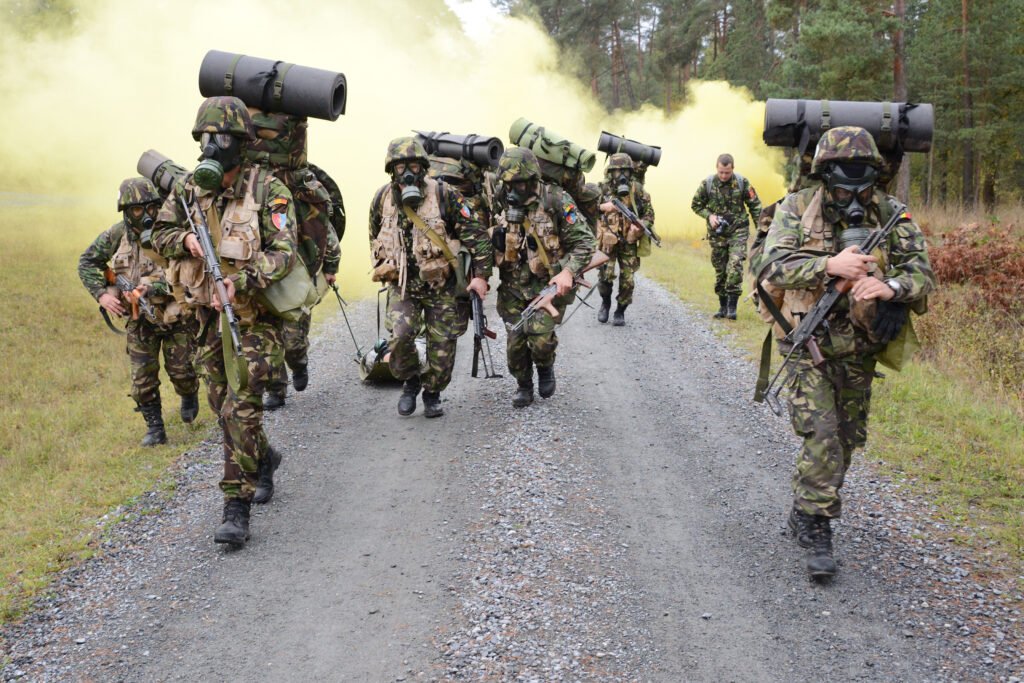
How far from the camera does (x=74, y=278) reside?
49.7 feet

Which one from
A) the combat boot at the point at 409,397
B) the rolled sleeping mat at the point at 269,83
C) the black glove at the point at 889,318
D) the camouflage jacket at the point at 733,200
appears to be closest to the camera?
the black glove at the point at 889,318

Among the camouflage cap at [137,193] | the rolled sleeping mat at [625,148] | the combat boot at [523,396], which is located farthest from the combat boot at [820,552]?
the rolled sleeping mat at [625,148]

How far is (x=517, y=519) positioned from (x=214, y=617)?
1.94m

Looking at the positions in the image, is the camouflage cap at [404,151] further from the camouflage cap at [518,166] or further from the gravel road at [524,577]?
the gravel road at [524,577]

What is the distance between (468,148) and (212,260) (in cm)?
464

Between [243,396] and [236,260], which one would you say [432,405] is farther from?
[236,260]

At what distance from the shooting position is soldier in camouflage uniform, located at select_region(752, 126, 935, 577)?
15.1ft

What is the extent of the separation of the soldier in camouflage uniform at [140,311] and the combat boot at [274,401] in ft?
2.94

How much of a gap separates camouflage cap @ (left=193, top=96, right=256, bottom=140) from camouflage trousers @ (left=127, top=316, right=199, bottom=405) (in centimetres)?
277

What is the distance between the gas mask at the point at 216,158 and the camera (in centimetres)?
498

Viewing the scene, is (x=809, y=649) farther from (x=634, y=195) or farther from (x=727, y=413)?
(x=634, y=195)

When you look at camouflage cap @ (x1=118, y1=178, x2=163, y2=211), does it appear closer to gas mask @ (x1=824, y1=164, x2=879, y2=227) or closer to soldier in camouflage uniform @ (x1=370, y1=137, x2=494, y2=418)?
soldier in camouflage uniform @ (x1=370, y1=137, x2=494, y2=418)

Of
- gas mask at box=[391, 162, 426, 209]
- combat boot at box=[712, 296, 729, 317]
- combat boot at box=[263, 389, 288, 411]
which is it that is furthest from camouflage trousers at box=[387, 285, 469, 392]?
combat boot at box=[712, 296, 729, 317]

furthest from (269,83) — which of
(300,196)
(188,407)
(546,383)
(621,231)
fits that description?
(621,231)
